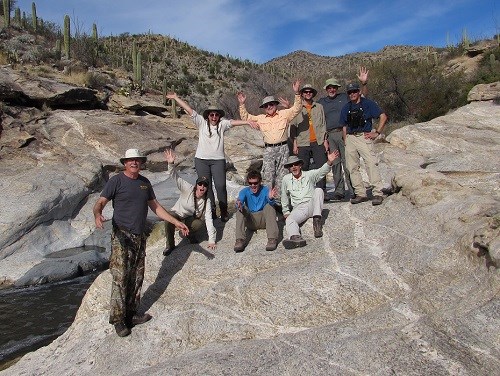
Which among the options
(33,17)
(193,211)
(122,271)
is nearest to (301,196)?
(193,211)

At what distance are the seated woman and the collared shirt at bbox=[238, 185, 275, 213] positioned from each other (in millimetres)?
526

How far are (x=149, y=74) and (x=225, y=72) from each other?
32.7ft

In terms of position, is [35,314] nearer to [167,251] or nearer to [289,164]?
[167,251]

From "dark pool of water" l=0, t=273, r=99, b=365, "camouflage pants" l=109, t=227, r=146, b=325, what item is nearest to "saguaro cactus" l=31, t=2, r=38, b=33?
"dark pool of water" l=0, t=273, r=99, b=365

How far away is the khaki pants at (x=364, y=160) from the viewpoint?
250 inches

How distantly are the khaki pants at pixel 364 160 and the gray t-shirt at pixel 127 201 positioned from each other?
3.24 metres

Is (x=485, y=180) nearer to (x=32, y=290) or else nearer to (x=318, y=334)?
(x=318, y=334)

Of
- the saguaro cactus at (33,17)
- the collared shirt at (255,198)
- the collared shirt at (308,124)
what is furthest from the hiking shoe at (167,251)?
the saguaro cactus at (33,17)

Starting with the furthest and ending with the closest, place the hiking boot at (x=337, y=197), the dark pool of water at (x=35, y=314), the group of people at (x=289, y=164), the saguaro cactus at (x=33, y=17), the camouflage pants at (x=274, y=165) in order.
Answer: the saguaro cactus at (x=33, y=17), the hiking boot at (x=337, y=197), the camouflage pants at (x=274, y=165), the dark pool of water at (x=35, y=314), the group of people at (x=289, y=164)

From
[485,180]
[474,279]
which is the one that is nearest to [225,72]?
[485,180]

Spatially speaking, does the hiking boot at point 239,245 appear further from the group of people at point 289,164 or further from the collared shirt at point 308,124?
the collared shirt at point 308,124

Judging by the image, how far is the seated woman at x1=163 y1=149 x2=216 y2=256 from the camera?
6.09 m

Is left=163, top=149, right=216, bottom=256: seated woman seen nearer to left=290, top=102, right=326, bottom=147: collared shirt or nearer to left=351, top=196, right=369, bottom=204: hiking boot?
left=290, top=102, right=326, bottom=147: collared shirt

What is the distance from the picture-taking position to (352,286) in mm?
4723
